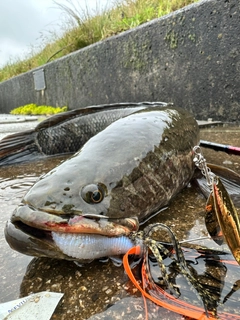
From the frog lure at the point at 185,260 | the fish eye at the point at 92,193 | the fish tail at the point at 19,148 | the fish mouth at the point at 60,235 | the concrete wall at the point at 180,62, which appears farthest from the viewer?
the concrete wall at the point at 180,62

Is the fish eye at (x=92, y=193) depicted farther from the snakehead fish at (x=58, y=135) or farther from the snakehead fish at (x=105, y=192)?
the snakehead fish at (x=58, y=135)

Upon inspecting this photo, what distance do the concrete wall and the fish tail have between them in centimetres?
Result: 219

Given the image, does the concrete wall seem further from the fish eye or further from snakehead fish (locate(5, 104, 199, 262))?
the fish eye

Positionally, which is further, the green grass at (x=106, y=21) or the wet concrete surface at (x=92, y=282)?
the green grass at (x=106, y=21)

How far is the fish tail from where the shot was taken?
2883 millimetres

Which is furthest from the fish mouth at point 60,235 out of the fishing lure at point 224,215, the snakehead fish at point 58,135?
the snakehead fish at point 58,135

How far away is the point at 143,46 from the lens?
496cm

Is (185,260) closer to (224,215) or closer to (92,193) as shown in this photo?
(224,215)

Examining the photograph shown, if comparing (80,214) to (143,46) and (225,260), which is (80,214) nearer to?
(225,260)

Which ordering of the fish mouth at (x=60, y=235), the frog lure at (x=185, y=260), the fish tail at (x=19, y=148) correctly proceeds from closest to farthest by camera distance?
1. the frog lure at (x=185, y=260)
2. the fish mouth at (x=60, y=235)
3. the fish tail at (x=19, y=148)

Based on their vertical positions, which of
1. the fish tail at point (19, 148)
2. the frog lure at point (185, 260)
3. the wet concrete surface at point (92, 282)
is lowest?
the fish tail at point (19, 148)

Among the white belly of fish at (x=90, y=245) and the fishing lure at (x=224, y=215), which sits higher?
the fishing lure at (x=224, y=215)

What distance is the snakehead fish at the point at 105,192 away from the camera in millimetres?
1037

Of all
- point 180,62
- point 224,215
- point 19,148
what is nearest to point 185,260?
point 224,215
